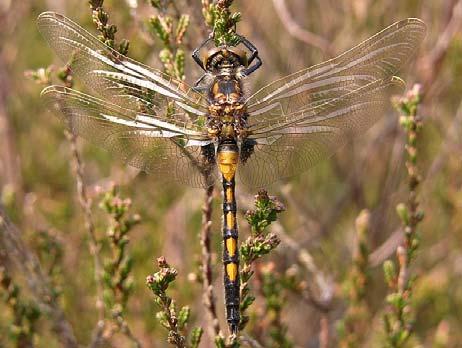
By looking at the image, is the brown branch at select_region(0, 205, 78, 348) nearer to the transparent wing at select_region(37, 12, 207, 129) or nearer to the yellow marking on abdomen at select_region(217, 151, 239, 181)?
the transparent wing at select_region(37, 12, 207, 129)

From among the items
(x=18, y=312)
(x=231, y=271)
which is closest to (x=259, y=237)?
(x=231, y=271)

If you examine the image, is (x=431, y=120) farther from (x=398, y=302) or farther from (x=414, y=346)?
(x=398, y=302)

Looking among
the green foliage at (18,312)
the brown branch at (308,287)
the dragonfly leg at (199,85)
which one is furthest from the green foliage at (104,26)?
the brown branch at (308,287)

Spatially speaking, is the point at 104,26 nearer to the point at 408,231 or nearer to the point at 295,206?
the point at 408,231

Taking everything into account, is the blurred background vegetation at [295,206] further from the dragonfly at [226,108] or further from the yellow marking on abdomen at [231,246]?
the yellow marking on abdomen at [231,246]

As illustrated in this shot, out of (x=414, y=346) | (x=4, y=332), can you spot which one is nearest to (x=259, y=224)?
(x=4, y=332)
